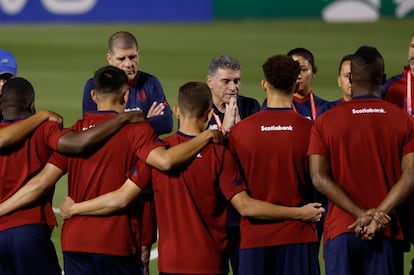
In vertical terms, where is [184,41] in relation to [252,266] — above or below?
above

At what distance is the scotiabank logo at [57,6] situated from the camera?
28.4 metres

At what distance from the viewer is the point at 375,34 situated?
26.2 metres

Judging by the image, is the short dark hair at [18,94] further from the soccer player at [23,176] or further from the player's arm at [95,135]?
the player's arm at [95,135]

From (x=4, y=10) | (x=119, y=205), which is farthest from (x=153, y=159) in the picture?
(x=4, y=10)

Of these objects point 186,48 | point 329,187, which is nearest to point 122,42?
point 329,187

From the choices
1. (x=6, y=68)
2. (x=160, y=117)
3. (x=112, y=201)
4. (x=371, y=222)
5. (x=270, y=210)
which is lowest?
(x=371, y=222)

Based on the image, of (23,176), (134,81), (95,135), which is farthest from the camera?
(134,81)

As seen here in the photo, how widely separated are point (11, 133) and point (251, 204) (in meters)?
1.70

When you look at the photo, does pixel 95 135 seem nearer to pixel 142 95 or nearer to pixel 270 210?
pixel 270 210

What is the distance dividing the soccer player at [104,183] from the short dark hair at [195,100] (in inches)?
6.7

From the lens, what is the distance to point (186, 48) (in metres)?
25.1

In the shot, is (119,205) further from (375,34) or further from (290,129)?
(375,34)

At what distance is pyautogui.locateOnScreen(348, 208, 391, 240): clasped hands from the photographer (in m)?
7.57

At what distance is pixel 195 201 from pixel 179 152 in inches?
13.7
